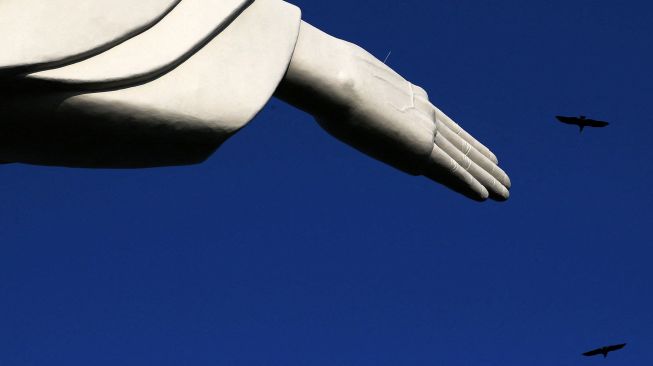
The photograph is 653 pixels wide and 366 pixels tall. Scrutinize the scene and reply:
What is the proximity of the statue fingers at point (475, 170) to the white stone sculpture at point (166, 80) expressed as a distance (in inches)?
12.5

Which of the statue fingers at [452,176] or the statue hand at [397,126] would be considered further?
the statue fingers at [452,176]

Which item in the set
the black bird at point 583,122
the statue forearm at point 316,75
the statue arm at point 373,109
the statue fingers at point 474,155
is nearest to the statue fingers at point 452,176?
the statue arm at point 373,109

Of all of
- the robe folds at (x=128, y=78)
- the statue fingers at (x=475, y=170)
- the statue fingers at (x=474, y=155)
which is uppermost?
the statue fingers at (x=474, y=155)

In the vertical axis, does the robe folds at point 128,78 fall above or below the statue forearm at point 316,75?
below

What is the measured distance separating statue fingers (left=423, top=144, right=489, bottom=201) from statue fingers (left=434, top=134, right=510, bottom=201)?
1.5 inches

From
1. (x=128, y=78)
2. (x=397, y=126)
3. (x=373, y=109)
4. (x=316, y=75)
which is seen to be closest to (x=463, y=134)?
(x=397, y=126)

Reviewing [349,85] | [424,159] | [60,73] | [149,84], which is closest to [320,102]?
[349,85]

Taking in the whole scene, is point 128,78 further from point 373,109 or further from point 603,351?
point 603,351

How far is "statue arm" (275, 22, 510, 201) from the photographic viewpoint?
5176 mm

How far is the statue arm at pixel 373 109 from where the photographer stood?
5.18 m

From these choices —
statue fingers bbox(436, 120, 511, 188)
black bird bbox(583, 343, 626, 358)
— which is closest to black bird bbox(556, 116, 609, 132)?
black bird bbox(583, 343, 626, 358)

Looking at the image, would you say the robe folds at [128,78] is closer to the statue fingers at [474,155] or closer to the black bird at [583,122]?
the statue fingers at [474,155]

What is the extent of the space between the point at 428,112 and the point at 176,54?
159 cm

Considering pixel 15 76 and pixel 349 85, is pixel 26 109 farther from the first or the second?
pixel 349 85
